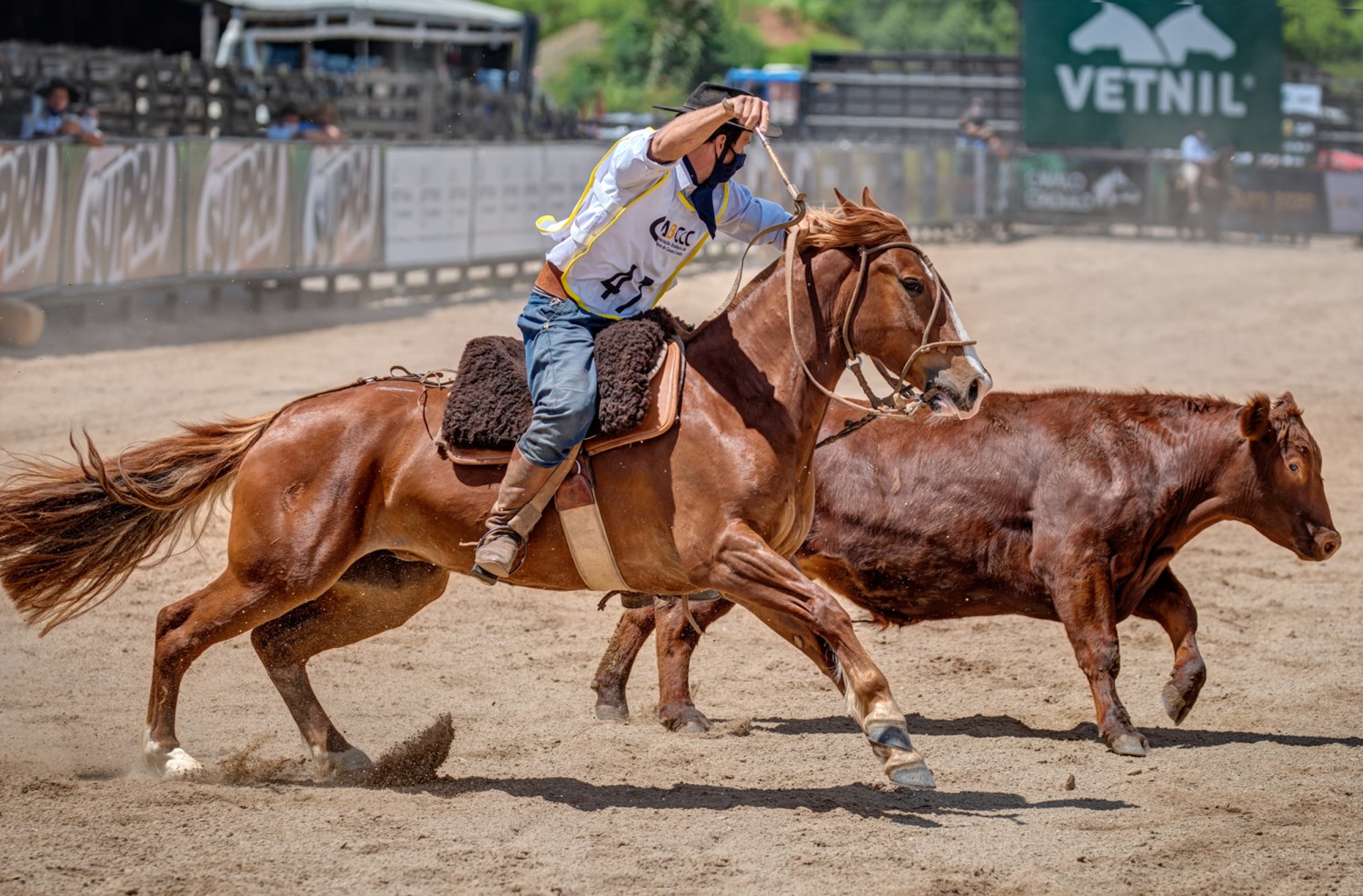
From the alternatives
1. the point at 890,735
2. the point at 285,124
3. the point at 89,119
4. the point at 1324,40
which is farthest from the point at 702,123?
the point at 1324,40

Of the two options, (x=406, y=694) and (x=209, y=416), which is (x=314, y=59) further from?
(x=406, y=694)

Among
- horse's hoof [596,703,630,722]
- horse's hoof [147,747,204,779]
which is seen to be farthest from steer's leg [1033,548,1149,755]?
horse's hoof [147,747,204,779]

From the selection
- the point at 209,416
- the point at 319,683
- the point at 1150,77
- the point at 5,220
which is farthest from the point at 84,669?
the point at 1150,77

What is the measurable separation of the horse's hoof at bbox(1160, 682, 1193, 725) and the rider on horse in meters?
2.73

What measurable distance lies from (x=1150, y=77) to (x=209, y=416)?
2267 centimetres

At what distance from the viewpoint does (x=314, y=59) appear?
85.2ft

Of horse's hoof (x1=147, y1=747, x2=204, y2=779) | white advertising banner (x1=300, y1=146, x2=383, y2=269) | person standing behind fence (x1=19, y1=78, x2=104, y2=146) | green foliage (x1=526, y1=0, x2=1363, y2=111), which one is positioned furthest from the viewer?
green foliage (x1=526, y1=0, x2=1363, y2=111)

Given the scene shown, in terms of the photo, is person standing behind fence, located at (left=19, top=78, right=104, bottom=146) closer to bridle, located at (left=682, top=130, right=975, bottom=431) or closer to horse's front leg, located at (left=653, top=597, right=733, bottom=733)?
horse's front leg, located at (left=653, top=597, right=733, bottom=733)

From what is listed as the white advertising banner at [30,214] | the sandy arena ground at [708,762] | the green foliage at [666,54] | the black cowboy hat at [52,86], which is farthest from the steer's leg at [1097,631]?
the green foliage at [666,54]

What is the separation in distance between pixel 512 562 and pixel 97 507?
5.95 feet

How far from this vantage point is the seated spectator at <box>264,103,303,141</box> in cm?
1778

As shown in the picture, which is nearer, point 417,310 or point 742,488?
point 742,488

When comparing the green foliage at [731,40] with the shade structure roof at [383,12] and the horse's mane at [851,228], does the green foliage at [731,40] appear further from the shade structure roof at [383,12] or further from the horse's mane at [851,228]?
the horse's mane at [851,228]

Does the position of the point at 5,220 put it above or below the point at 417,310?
above
